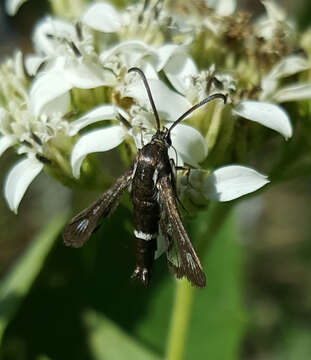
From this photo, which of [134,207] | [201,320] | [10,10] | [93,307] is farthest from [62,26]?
[201,320]

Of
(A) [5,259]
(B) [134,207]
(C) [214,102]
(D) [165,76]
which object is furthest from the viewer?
(A) [5,259]

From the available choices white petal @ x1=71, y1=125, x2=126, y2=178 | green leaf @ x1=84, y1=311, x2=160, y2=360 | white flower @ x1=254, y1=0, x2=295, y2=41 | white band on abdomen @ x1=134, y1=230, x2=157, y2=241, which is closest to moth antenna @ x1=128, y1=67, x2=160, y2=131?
white petal @ x1=71, y1=125, x2=126, y2=178

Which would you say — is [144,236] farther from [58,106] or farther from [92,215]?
[58,106]

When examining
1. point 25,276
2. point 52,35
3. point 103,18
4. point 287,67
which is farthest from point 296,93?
point 25,276

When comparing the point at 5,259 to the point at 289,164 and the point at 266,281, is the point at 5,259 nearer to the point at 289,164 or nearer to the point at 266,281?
the point at 266,281

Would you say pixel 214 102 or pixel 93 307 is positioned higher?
pixel 214 102

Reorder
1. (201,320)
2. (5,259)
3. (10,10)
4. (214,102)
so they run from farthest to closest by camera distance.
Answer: (5,259) < (201,320) < (10,10) < (214,102)
